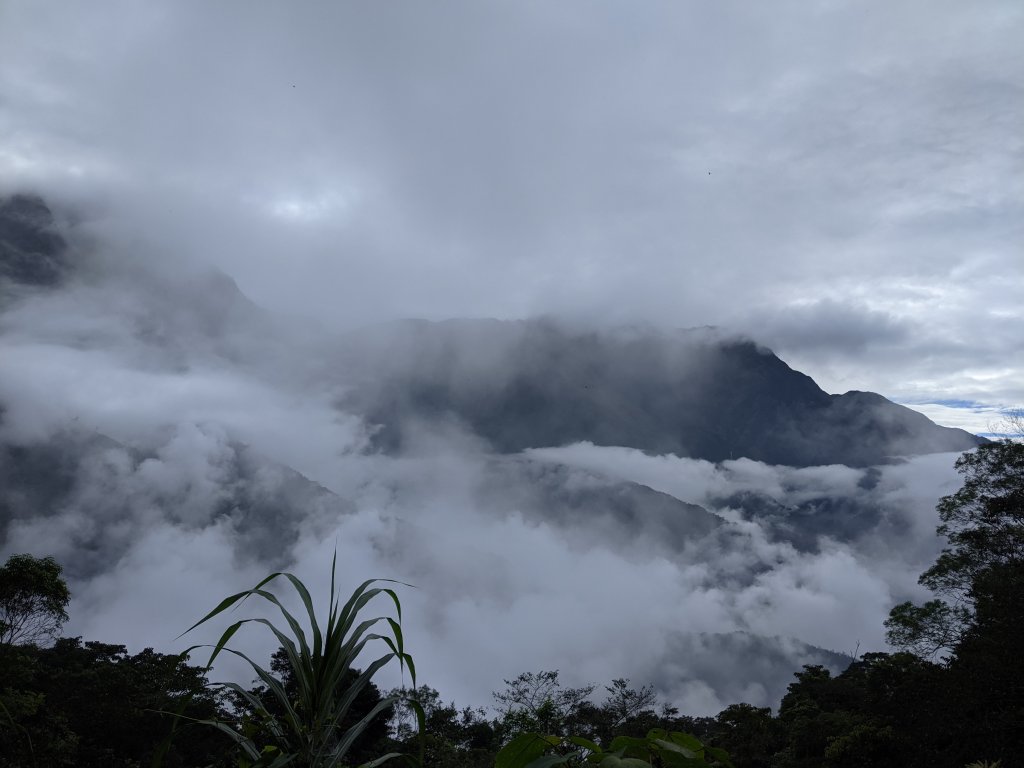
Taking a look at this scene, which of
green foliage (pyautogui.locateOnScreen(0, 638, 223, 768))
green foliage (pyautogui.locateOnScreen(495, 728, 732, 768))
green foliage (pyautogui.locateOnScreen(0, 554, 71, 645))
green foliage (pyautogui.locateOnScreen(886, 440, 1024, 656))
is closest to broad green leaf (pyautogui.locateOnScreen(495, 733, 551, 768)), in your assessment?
green foliage (pyautogui.locateOnScreen(495, 728, 732, 768))

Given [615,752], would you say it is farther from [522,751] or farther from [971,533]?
[971,533]

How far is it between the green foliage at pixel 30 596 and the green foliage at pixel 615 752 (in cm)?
2624

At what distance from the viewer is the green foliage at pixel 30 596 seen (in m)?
22.1

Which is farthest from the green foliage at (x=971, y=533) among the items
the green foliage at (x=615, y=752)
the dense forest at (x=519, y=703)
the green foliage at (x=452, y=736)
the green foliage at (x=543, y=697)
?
the green foliage at (x=615, y=752)

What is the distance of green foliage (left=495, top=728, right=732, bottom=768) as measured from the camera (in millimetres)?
1499

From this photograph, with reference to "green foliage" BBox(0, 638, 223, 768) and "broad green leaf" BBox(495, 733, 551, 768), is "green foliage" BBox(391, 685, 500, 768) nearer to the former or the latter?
"green foliage" BBox(0, 638, 223, 768)

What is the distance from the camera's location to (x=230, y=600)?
197cm

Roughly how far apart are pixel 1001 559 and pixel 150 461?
18106 centimetres

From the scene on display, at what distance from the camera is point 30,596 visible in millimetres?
22969

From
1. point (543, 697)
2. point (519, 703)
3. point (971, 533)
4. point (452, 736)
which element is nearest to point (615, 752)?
point (971, 533)

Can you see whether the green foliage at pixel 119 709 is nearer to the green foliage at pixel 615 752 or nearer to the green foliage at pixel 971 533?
the green foliage at pixel 615 752

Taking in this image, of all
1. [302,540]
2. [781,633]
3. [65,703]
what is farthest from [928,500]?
[65,703]

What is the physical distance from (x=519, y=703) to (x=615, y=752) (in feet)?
120

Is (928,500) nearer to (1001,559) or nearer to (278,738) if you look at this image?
(1001,559)
